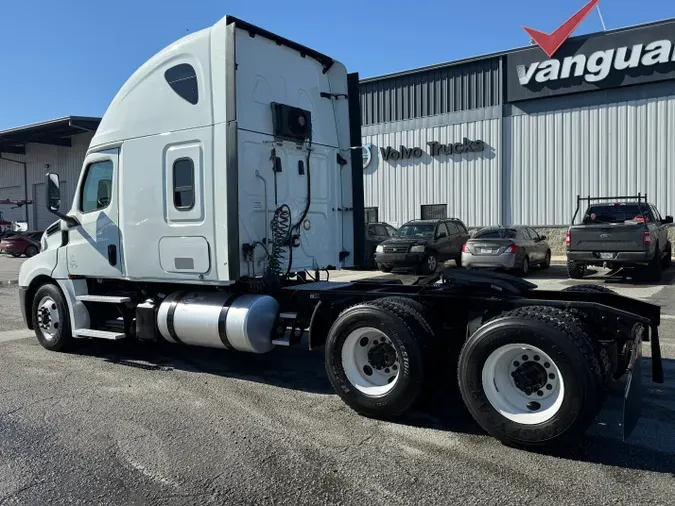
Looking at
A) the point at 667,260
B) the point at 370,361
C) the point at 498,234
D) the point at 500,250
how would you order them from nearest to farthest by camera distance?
the point at 370,361 → the point at 500,250 → the point at 498,234 → the point at 667,260

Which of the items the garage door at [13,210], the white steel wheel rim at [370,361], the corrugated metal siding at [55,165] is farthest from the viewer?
the garage door at [13,210]

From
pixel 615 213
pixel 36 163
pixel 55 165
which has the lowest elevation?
pixel 615 213

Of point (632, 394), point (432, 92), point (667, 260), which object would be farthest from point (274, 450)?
point (432, 92)

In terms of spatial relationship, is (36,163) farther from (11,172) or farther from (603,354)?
(603,354)

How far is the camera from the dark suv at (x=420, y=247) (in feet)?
54.9

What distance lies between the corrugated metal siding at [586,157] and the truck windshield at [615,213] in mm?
7252

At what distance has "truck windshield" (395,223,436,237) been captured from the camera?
1754cm

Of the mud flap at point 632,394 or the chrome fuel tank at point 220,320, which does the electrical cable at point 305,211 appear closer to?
the chrome fuel tank at point 220,320

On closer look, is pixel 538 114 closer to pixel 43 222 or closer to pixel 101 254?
pixel 101 254

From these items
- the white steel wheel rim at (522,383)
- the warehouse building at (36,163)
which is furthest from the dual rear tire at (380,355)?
the warehouse building at (36,163)

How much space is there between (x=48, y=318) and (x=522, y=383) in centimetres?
635

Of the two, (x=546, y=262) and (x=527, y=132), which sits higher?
(x=527, y=132)

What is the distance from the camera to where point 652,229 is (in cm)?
Result: 1410

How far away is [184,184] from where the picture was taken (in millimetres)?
6355
